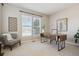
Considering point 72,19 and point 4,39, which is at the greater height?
point 72,19

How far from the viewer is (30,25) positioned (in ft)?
20.4

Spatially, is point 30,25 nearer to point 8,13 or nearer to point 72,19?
point 8,13

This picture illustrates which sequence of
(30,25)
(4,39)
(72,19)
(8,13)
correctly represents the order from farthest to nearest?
(30,25), (72,19), (8,13), (4,39)

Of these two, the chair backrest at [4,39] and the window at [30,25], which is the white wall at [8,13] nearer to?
the window at [30,25]

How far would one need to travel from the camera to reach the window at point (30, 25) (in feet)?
19.4

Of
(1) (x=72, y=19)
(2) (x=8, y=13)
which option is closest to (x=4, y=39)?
(2) (x=8, y=13)

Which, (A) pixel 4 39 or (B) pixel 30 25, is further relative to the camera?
(B) pixel 30 25

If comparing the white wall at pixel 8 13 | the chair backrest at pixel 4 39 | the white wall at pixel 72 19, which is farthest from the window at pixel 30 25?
the chair backrest at pixel 4 39

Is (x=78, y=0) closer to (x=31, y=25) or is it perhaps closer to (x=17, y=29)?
(x=17, y=29)

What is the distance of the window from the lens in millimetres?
5918

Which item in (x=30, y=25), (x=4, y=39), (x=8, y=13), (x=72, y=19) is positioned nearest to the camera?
(x=4, y=39)

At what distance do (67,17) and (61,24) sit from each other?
615 millimetres

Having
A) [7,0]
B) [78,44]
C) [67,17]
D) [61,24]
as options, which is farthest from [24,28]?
[7,0]

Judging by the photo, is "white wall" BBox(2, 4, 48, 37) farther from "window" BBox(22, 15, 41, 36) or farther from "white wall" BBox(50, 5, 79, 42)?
"white wall" BBox(50, 5, 79, 42)
